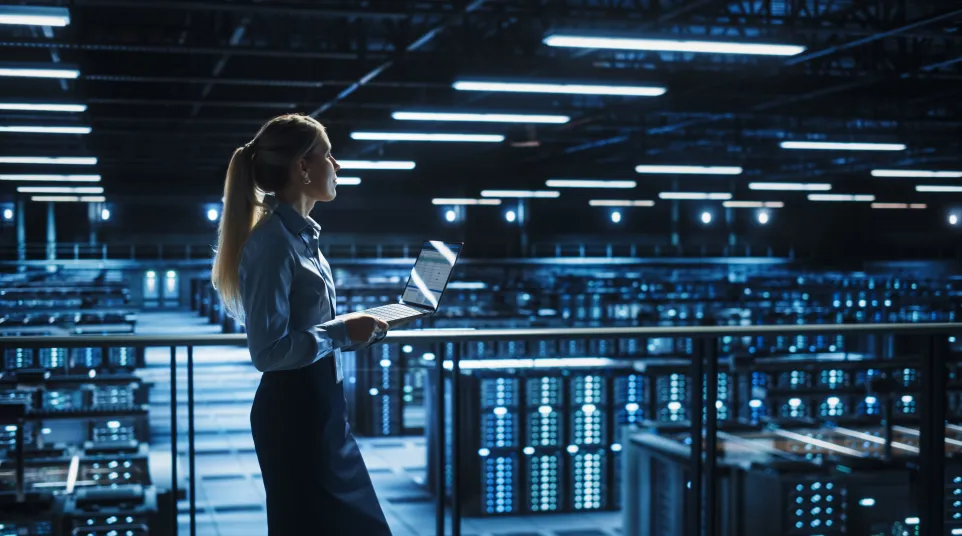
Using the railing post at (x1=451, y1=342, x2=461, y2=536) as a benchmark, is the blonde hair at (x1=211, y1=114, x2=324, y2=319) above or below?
above

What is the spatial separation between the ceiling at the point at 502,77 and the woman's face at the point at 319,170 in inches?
191

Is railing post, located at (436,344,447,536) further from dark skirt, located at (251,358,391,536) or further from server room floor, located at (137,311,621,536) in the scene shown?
server room floor, located at (137,311,621,536)

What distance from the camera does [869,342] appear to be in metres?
11.1

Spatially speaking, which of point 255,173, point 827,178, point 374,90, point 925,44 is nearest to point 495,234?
point 827,178

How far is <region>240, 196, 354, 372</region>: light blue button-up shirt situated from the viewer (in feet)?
5.02

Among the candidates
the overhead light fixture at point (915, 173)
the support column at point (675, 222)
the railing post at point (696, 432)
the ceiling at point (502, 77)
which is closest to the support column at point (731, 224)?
the support column at point (675, 222)

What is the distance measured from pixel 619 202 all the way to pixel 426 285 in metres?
28.4

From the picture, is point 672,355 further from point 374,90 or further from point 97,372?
point 374,90

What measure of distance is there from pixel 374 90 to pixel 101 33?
14.2ft

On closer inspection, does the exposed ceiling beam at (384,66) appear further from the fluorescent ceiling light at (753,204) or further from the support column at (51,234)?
the fluorescent ceiling light at (753,204)

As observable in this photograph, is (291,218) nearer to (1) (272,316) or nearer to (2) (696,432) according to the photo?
(1) (272,316)

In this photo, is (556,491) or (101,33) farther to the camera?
(101,33)

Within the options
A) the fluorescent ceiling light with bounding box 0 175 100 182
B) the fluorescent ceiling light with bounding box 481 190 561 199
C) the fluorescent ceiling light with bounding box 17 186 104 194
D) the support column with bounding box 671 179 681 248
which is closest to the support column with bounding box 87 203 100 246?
the fluorescent ceiling light with bounding box 17 186 104 194

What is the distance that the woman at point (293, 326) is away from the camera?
1.54 metres
